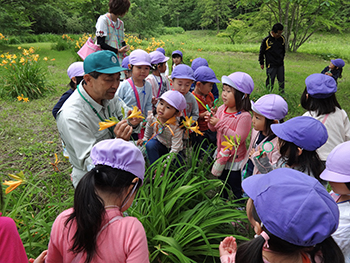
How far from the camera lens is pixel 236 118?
280cm

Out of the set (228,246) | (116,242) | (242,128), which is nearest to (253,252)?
(228,246)

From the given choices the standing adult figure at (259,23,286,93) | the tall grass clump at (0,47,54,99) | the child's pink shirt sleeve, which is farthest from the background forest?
the tall grass clump at (0,47,54,99)

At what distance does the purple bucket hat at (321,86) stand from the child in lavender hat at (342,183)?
1338mm

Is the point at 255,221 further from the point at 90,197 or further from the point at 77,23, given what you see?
the point at 77,23

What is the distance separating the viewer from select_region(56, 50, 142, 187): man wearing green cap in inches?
69.1

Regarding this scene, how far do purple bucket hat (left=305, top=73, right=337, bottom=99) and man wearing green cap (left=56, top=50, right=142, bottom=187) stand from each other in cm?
222

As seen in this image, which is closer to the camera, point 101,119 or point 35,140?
point 101,119

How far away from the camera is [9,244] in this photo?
95 centimetres

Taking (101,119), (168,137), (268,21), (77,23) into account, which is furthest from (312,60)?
(77,23)

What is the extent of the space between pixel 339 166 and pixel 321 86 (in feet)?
4.92

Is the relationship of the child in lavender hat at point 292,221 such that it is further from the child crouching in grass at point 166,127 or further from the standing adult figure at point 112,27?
the standing adult figure at point 112,27

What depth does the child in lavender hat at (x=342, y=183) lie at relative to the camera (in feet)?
4.55

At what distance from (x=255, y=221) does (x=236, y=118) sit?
1783mm

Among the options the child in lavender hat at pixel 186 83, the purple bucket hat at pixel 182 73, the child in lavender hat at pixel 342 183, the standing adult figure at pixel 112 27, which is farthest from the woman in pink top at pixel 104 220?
the standing adult figure at pixel 112 27
